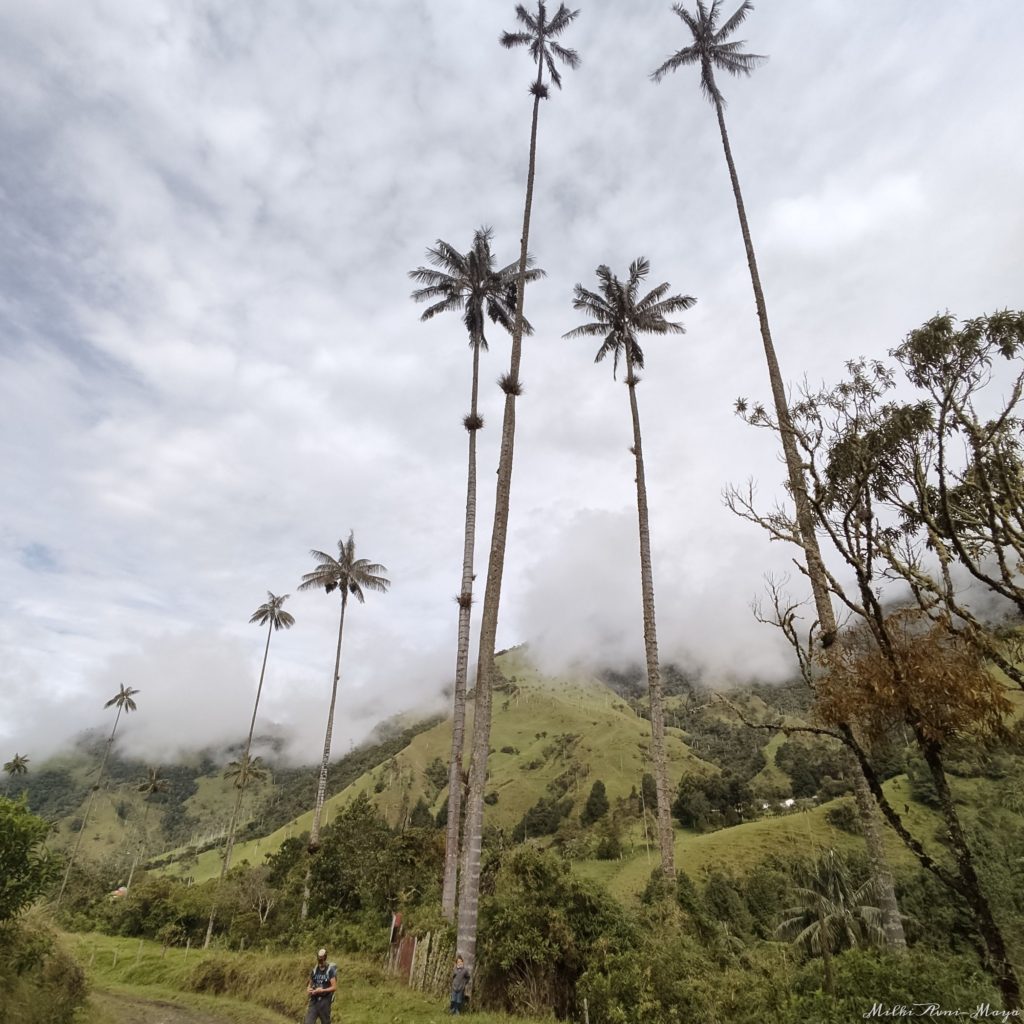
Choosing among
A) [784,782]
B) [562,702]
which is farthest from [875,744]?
[562,702]

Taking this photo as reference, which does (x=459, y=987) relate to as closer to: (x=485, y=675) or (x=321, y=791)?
(x=485, y=675)

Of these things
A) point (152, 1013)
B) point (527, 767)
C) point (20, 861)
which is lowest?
point (152, 1013)

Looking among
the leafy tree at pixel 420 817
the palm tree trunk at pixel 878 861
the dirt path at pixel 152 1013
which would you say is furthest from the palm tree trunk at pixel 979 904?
the leafy tree at pixel 420 817

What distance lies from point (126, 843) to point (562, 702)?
142454mm

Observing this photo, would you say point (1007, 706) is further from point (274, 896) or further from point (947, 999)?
point (274, 896)

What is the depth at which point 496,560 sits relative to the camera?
1714cm

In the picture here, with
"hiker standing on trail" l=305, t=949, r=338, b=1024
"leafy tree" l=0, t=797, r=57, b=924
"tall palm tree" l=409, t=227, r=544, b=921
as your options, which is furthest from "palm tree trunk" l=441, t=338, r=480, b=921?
"leafy tree" l=0, t=797, r=57, b=924

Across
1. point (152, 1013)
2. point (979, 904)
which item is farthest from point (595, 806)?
point (979, 904)

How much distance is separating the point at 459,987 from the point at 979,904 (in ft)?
36.2

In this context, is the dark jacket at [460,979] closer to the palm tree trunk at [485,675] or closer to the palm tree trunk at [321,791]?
the palm tree trunk at [485,675]

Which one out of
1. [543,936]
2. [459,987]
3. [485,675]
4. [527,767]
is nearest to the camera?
[459,987]

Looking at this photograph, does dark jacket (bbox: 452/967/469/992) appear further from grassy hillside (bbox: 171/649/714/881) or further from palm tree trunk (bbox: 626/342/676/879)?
grassy hillside (bbox: 171/649/714/881)

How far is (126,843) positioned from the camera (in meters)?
182

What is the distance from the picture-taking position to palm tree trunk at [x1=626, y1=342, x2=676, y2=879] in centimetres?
1903
